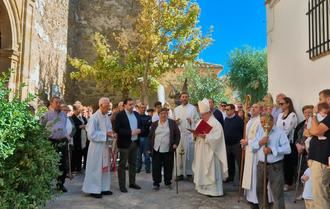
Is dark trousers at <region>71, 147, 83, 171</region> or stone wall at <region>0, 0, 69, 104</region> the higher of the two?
stone wall at <region>0, 0, 69, 104</region>

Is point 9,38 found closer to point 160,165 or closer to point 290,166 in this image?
point 160,165

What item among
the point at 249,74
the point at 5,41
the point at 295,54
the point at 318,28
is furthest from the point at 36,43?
the point at 249,74

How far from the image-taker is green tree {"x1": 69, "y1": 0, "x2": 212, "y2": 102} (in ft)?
42.6

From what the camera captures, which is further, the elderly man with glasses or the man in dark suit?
the elderly man with glasses

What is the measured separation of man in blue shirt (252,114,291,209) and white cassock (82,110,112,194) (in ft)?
9.27

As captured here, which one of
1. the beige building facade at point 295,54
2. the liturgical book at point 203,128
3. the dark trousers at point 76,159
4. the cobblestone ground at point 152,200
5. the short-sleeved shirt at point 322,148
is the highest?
the beige building facade at point 295,54

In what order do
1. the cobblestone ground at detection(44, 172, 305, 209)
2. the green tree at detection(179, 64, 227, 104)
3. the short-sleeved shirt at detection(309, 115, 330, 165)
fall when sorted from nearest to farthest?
the short-sleeved shirt at detection(309, 115, 330, 165) < the cobblestone ground at detection(44, 172, 305, 209) < the green tree at detection(179, 64, 227, 104)

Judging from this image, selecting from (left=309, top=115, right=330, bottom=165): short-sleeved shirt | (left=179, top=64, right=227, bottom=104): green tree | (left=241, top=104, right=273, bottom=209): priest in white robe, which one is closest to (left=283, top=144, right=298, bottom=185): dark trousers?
(left=241, top=104, right=273, bottom=209): priest in white robe

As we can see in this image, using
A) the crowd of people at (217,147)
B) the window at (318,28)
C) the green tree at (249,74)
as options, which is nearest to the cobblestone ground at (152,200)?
the crowd of people at (217,147)

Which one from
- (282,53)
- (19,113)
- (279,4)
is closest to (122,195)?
(19,113)

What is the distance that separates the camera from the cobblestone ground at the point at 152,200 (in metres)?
5.79

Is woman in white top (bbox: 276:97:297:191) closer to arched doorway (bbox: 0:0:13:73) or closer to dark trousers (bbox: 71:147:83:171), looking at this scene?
dark trousers (bbox: 71:147:83:171)

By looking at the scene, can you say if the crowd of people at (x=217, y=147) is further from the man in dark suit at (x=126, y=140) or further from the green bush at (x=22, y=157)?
the green bush at (x=22, y=157)

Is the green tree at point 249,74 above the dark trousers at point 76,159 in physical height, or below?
above
